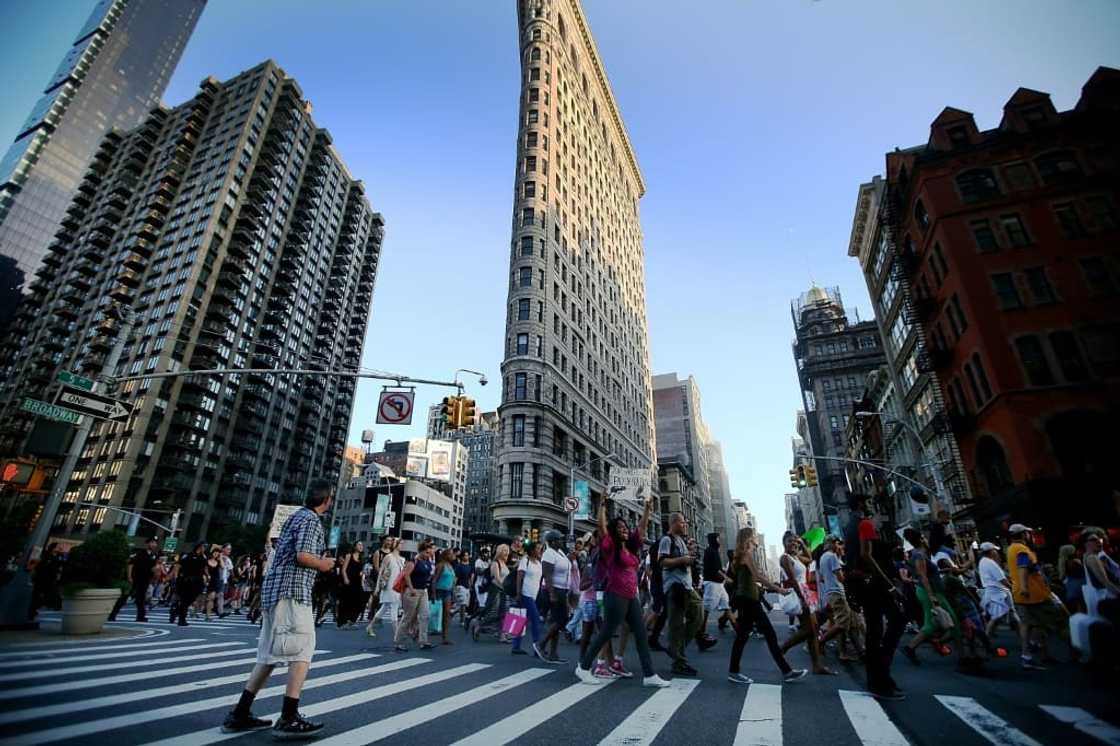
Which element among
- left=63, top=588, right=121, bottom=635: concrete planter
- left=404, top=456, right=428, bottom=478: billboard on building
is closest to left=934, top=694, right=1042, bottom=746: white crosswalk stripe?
left=63, top=588, right=121, bottom=635: concrete planter

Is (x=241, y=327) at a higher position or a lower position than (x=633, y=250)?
lower

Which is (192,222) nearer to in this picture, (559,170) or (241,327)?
(241,327)

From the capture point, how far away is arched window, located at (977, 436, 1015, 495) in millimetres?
23614

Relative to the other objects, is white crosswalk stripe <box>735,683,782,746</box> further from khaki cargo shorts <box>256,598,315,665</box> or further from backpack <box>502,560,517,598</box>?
backpack <box>502,560,517,598</box>

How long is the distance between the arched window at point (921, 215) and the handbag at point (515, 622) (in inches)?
1270

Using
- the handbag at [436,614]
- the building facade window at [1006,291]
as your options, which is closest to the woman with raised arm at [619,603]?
the handbag at [436,614]

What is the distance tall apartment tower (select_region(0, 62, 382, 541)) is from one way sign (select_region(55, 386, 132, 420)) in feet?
173

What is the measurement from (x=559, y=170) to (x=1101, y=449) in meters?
44.9

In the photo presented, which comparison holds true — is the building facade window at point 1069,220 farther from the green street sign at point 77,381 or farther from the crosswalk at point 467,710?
the green street sign at point 77,381

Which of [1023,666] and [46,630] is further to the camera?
[46,630]

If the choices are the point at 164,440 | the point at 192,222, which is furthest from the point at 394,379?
the point at 192,222

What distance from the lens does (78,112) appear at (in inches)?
4414

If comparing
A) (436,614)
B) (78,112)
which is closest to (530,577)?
(436,614)

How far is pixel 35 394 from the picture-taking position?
72938 millimetres
